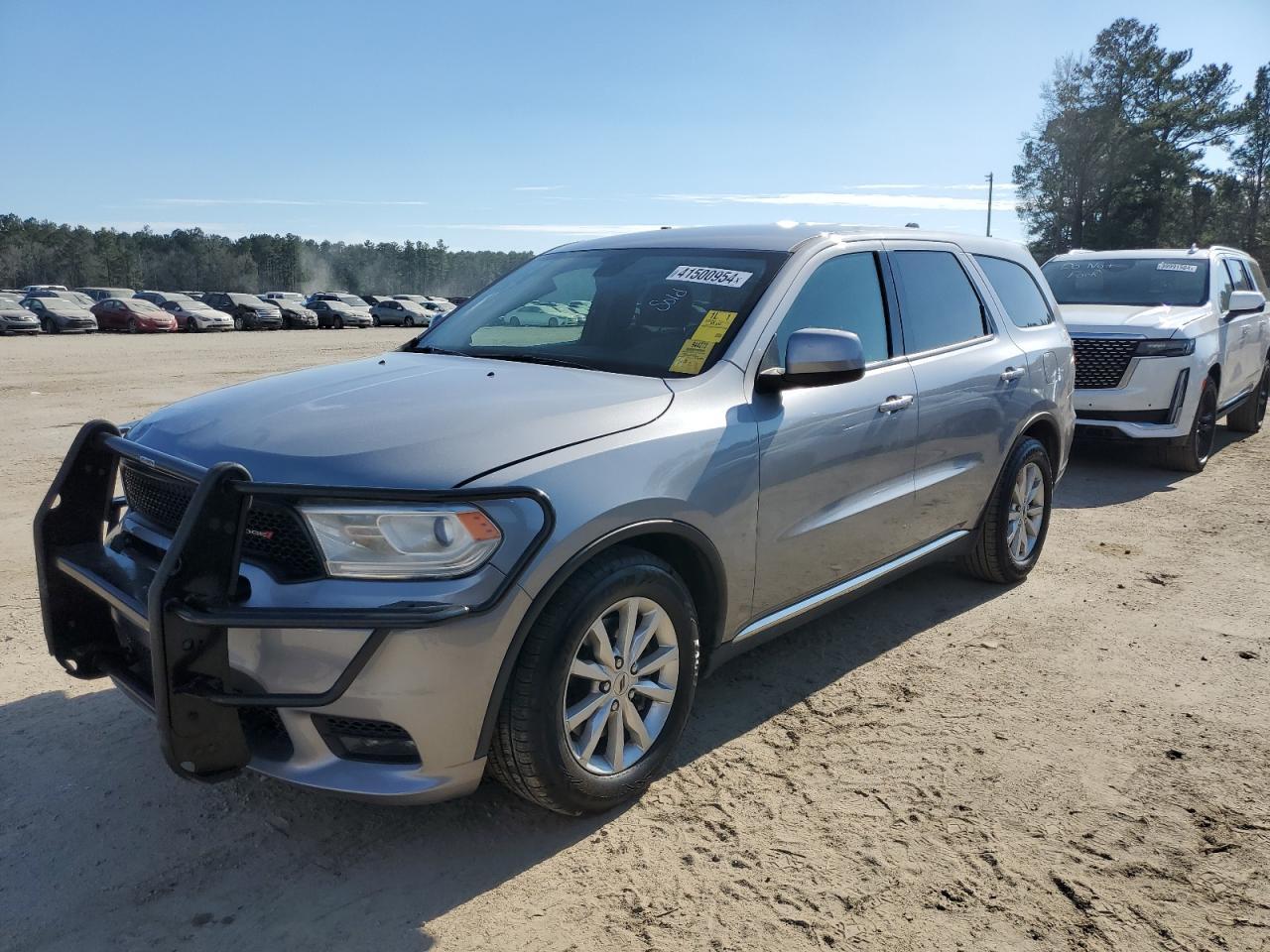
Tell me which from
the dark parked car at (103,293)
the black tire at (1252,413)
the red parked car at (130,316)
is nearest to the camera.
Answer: the black tire at (1252,413)

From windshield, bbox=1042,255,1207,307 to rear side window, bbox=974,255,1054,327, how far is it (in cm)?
391

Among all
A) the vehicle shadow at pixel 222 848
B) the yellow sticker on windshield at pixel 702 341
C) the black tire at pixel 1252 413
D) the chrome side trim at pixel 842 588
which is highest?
the yellow sticker on windshield at pixel 702 341

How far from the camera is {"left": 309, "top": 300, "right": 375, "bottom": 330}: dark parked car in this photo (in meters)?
46.0

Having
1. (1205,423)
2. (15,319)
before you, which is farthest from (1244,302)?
(15,319)

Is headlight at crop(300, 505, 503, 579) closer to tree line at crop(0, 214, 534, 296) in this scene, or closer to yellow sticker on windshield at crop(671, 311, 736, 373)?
yellow sticker on windshield at crop(671, 311, 736, 373)

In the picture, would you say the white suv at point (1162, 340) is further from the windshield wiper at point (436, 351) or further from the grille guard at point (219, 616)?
the grille guard at point (219, 616)

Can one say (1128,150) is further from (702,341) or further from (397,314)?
(702,341)

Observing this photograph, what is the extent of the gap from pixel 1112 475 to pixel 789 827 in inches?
269

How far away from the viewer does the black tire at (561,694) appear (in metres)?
2.61

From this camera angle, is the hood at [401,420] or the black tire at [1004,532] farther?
the black tire at [1004,532]

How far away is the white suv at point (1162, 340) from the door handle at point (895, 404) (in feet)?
16.5

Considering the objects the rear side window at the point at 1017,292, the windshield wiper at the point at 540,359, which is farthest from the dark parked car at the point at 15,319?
the rear side window at the point at 1017,292

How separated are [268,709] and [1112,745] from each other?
115 inches

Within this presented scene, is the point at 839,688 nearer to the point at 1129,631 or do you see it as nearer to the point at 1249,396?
the point at 1129,631
